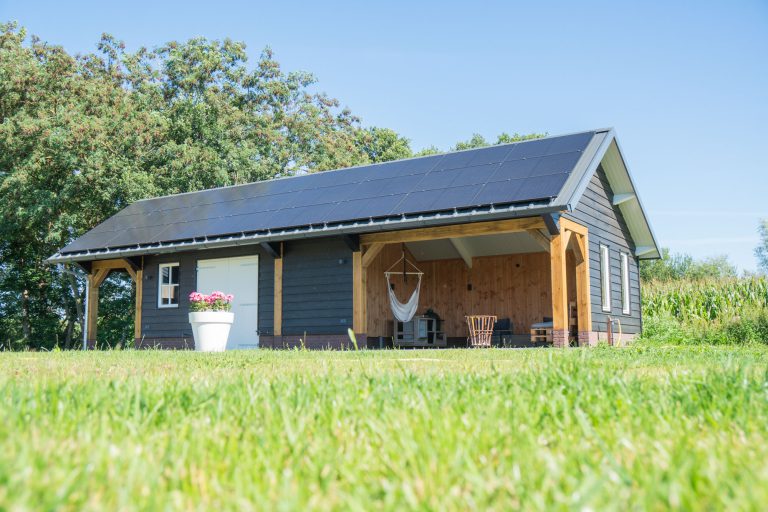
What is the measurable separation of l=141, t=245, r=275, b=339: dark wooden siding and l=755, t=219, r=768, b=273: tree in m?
47.8

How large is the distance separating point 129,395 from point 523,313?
48.6ft

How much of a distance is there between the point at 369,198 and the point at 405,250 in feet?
11.6

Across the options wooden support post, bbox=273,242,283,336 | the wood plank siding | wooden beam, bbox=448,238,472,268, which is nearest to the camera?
wooden support post, bbox=273,242,283,336

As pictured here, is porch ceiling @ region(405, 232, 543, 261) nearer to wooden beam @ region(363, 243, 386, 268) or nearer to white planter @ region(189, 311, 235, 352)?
wooden beam @ region(363, 243, 386, 268)

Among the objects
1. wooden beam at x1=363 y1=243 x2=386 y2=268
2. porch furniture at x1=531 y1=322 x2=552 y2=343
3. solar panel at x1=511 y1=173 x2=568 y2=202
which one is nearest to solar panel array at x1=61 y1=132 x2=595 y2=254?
solar panel at x1=511 y1=173 x2=568 y2=202

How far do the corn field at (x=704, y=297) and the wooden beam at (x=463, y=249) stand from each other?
5.16 meters

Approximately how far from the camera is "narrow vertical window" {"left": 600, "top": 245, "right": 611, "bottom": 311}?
48.9 feet

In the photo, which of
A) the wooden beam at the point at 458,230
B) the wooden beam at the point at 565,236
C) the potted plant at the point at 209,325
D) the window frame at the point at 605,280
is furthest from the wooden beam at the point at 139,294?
the window frame at the point at 605,280

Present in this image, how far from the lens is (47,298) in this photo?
81.9 ft

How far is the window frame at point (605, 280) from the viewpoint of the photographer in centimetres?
1487

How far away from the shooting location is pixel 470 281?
17.7 meters

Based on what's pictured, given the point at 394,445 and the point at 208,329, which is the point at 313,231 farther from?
the point at 394,445

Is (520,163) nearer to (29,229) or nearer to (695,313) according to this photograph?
(695,313)

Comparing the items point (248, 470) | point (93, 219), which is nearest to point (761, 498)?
point (248, 470)
